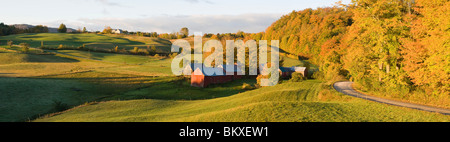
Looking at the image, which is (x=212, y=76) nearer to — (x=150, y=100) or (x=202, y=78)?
(x=202, y=78)

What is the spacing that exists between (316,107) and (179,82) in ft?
135

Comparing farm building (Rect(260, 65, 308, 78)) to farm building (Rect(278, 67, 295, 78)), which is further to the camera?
farm building (Rect(278, 67, 295, 78))

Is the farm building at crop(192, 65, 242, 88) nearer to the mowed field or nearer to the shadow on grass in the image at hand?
the mowed field

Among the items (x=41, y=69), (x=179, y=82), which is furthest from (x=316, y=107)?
(x=41, y=69)

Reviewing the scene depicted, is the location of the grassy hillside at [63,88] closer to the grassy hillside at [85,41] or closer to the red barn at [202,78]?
the red barn at [202,78]

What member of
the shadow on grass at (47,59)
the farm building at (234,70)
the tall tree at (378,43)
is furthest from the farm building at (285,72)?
the shadow on grass at (47,59)

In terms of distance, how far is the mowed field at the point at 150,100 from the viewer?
50.6 ft

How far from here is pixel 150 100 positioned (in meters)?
32.8

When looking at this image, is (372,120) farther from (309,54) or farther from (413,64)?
(309,54)

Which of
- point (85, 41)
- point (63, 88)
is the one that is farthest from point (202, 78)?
point (85, 41)

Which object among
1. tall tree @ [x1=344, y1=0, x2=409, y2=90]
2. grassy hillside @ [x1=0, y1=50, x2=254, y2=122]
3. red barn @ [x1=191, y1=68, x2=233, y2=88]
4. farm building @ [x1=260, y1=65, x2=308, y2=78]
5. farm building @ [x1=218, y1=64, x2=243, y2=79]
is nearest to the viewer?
tall tree @ [x1=344, y1=0, x2=409, y2=90]

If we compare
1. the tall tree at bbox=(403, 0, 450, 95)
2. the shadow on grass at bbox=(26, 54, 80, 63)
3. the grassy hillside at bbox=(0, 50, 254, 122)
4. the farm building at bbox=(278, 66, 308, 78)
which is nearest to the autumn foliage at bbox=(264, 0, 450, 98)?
the tall tree at bbox=(403, 0, 450, 95)

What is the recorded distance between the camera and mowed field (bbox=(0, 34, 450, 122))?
1543cm
